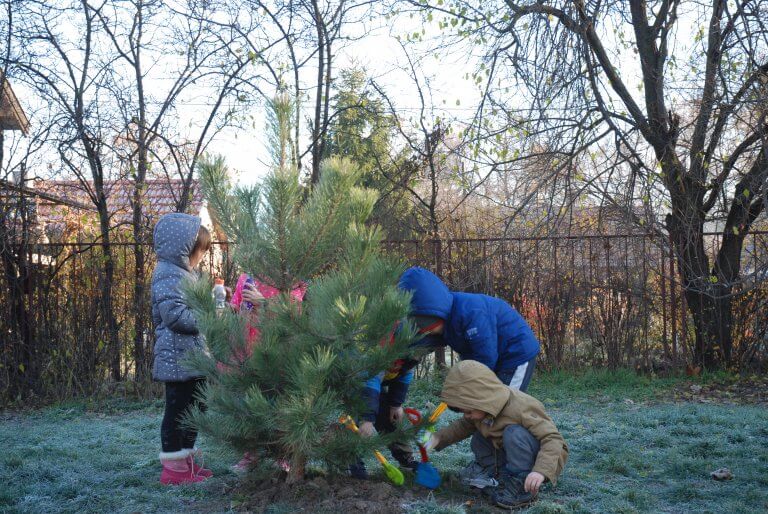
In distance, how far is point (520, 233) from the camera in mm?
8789

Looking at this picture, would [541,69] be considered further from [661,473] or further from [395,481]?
[395,481]

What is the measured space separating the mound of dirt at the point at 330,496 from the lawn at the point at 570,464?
2.1 inches

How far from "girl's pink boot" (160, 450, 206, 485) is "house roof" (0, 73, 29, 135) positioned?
19.5 ft

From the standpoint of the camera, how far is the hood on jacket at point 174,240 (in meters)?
4.19

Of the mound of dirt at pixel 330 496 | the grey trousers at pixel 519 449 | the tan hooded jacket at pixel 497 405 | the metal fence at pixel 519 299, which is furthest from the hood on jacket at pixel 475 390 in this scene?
the metal fence at pixel 519 299

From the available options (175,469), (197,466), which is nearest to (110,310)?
(197,466)

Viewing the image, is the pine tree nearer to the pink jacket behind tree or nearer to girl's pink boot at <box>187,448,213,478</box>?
the pink jacket behind tree

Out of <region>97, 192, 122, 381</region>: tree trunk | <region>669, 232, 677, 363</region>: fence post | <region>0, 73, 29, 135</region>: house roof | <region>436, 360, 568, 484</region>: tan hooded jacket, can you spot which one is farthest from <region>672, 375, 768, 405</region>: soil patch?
<region>0, 73, 29, 135</region>: house roof

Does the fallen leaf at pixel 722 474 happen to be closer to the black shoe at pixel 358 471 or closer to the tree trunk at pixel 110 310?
the black shoe at pixel 358 471

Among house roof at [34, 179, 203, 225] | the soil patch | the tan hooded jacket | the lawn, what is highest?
house roof at [34, 179, 203, 225]

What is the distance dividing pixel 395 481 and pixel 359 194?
4.95 feet

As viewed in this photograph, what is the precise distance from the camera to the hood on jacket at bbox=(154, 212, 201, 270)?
419cm

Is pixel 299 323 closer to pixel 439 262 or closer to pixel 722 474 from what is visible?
pixel 722 474

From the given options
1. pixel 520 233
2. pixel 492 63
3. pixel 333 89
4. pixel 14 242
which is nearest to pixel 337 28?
pixel 333 89
